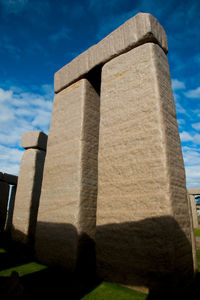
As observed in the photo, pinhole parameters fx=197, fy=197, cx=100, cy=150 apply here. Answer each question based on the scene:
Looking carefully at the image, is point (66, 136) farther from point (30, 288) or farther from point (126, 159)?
point (30, 288)

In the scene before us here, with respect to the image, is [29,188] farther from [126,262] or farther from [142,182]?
[142,182]

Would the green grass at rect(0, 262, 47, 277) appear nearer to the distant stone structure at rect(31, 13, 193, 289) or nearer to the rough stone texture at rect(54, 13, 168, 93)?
the distant stone structure at rect(31, 13, 193, 289)

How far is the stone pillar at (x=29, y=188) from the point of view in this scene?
5.04 metres

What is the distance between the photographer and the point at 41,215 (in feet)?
12.3

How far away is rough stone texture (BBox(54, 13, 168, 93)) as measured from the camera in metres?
3.16

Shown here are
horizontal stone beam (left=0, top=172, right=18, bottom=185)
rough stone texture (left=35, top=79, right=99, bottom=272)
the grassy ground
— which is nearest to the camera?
the grassy ground

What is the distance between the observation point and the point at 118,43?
3.50 metres

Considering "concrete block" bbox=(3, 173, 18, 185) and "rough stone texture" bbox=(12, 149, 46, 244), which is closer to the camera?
"rough stone texture" bbox=(12, 149, 46, 244)

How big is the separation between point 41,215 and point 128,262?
1946 millimetres

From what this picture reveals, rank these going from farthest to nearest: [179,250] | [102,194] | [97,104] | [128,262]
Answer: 1. [97,104]
2. [102,194]
3. [128,262]
4. [179,250]

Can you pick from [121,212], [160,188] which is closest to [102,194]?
[121,212]

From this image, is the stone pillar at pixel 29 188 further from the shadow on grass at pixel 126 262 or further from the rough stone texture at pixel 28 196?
the shadow on grass at pixel 126 262

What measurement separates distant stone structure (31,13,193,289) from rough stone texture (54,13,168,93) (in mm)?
18

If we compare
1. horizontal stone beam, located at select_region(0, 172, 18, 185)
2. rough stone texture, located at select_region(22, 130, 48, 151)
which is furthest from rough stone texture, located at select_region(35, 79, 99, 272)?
horizontal stone beam, located at select_region(0, 172, 18, 185)
